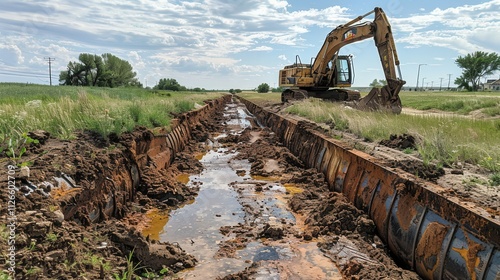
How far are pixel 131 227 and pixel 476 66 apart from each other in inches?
3510

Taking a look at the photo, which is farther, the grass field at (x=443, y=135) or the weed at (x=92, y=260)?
the grass field at (x=443, y=135)

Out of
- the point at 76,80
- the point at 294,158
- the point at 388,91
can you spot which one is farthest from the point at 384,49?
the point at 76,80

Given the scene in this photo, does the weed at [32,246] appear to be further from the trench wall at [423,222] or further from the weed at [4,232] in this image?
the trench wall at [423,222]

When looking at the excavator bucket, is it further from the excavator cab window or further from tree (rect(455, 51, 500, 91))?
tree (rect(455, 51, 500, 91))

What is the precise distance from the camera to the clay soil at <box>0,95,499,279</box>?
3273 mm

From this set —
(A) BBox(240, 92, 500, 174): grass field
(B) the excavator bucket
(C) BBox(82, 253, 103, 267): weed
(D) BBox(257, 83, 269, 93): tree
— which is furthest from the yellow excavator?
(D) BBox(257, 83, 269, 93): tree

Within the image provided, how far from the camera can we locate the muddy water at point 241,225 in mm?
4621

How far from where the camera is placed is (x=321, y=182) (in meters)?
8.34

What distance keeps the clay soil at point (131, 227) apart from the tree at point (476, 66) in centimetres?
8346

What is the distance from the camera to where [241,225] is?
242 inches

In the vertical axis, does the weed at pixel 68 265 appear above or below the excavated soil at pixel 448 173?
below

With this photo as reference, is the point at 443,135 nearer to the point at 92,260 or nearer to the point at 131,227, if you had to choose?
the point at 131,227

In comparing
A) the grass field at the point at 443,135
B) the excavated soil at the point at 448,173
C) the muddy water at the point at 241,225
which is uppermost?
the grass field at the point at 443,135

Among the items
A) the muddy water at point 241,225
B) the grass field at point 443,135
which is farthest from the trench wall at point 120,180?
the grass field at point 443,135
